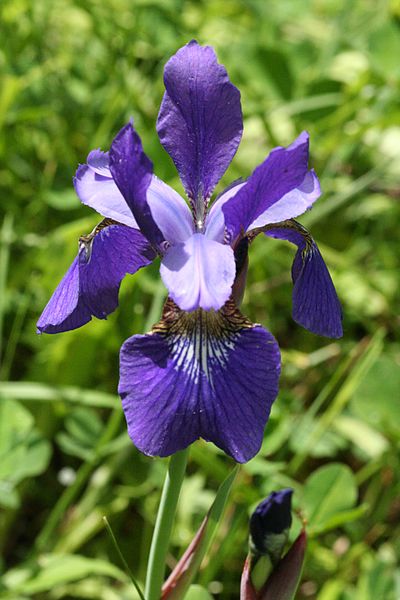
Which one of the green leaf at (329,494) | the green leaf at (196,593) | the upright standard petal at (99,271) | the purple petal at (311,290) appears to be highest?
the upright standard petal at (99,271)

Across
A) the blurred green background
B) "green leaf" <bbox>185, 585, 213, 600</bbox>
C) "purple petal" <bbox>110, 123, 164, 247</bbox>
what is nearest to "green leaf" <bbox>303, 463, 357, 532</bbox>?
the blurred green background

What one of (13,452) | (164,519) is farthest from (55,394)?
(164,519)

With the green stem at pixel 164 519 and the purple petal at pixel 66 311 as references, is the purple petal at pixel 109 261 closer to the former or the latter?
the purple petal at pixel 66 311

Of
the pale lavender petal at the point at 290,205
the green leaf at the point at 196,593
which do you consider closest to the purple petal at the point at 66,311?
the pale lavender petal at the point at 290,205

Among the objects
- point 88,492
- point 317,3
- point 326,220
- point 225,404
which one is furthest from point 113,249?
point 317,3

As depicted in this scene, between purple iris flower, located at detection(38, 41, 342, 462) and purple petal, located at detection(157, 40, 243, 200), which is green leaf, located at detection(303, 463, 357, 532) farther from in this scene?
purple petal, located at detection(157, 40, 243, 200)

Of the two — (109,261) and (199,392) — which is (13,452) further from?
(199,392)
